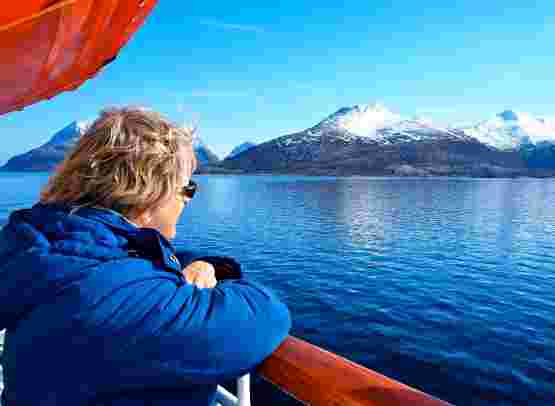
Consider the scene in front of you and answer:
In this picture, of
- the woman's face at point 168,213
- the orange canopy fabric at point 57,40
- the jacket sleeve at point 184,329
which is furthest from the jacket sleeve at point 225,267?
the orange canopy fabric at point 57,40

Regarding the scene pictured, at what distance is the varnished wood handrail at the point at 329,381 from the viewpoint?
119cm

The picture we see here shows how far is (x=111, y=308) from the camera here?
1.08 metres

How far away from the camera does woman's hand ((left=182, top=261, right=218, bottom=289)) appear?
1551mm

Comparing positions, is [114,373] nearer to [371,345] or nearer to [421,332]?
[371,345]

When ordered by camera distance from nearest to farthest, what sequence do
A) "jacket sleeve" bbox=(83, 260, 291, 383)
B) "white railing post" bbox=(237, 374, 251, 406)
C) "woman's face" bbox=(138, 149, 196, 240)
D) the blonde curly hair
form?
1. "jacket sleeve" bbox=(83, 260, 291, 383)
2. the blonde curly hair
3. "woman's face" bbox=(138, 149, 196, 240)
4. "white railing post" bbox=(237, 374, 251, 406)

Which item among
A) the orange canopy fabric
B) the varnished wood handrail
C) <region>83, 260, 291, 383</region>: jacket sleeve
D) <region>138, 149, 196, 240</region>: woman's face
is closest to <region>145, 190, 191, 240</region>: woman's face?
<region>138, 149, 196, 240</region>: woman's face

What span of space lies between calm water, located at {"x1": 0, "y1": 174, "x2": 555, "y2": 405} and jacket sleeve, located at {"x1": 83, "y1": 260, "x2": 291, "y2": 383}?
655 mm

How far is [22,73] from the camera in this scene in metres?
1.99

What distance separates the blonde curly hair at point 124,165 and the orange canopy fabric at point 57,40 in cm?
44

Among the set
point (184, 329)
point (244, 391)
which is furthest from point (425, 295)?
point (184, 329)

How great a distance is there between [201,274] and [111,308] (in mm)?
526

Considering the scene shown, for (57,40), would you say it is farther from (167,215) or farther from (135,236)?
(135,236)

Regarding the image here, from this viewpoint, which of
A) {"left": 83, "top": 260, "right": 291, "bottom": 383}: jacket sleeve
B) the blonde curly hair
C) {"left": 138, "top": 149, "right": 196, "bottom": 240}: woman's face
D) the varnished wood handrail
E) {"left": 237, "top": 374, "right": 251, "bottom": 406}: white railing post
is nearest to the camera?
{"left": 83, "top": 260, "right": 291, "bottom": 383}: jacket sleeve

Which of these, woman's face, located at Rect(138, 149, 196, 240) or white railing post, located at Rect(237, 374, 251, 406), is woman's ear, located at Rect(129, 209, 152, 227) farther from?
white railing post, located at Rect(237, 374, 251, 406)
